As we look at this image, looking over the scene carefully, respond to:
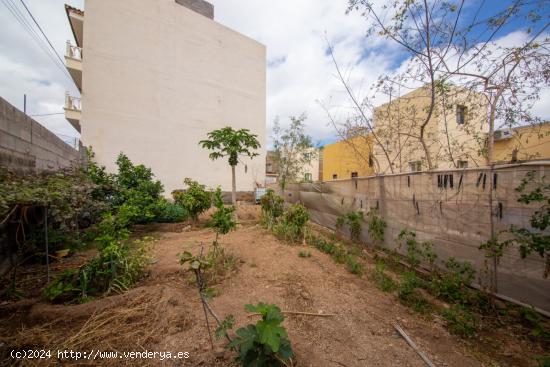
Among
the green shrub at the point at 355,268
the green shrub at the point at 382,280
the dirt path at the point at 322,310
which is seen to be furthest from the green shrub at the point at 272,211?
the green shrub at the point at 382,280

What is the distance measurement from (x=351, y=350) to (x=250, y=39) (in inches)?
602

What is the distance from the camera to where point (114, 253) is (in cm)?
241

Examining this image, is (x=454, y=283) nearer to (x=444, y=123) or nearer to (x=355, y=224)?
(x=355, y=224)

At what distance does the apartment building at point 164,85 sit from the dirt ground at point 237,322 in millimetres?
8873

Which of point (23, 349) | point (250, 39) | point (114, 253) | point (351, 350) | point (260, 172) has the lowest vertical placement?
point (351, 350)

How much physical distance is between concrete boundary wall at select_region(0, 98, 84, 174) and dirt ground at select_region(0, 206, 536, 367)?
1.88 metres

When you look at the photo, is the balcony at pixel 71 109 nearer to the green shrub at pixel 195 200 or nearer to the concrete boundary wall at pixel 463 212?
the green shrub at pixel 195 200

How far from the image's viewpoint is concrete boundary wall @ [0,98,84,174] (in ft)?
8.62

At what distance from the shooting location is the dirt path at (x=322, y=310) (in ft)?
5.71

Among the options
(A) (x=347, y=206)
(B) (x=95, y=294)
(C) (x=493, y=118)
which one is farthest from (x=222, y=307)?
(C) (x=493, y=118)

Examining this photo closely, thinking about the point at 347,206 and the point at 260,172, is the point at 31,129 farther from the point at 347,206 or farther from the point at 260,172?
the point at 260,172

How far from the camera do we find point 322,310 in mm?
2279

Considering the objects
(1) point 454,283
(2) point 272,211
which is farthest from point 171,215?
(1) point 454,283

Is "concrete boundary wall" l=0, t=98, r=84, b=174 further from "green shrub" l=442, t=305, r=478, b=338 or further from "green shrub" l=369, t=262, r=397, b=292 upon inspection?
"green shrub" l=442, t=305, r=478, b=338
